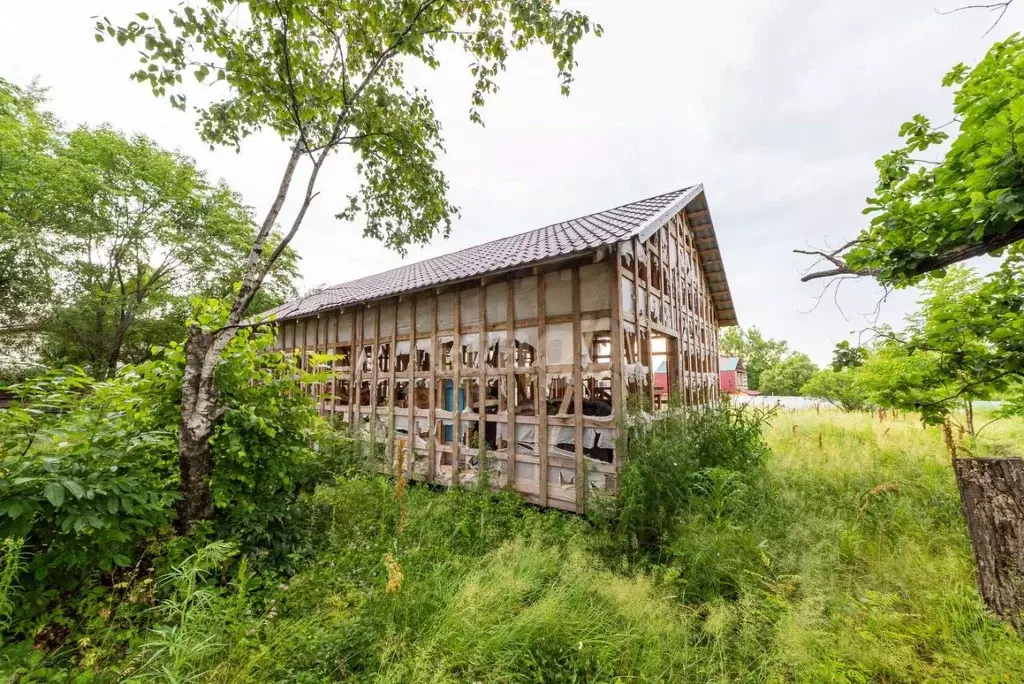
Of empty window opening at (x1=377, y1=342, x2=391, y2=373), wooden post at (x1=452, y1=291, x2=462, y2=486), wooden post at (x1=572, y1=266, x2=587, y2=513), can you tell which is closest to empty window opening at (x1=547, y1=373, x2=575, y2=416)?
wooden post at (x1=572, y1=266, x2=587, y2=513)

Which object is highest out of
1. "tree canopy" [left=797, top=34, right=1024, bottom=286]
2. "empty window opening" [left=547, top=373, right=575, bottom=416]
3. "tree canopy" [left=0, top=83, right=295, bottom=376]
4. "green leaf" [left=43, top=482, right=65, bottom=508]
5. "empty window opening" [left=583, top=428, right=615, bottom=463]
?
"tree canopy" [left=0, top=83, right=295, bottom=376]

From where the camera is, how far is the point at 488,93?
443cm

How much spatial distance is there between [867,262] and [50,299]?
26392 mm

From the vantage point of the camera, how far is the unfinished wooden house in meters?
5.56

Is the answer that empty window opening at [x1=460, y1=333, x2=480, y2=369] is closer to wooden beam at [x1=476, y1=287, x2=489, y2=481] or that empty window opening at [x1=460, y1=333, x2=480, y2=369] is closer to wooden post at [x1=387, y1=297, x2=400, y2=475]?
wooden beam at [x1=476, y1=287, x2=489, y2=481]

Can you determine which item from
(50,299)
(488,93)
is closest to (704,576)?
(488,93)

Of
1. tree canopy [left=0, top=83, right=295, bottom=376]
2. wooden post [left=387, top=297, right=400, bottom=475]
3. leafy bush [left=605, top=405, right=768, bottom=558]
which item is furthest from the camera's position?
tree canopy [left=0, top=83, right=295, bottom=376]

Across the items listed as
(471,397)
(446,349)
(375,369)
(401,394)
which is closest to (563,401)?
(471,397)

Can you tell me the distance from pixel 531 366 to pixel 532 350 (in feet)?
4.45

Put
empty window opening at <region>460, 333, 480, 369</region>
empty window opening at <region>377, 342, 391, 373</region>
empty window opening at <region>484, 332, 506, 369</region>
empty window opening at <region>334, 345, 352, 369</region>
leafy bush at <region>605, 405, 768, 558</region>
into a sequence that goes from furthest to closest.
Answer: empty window opening at <region>334, 345, 352, 369</region> < empty window opening at <region>377, 342, 391, 373</region> < empty window opening at <region>460, 333, 480, 369</region> < empty window opening at <region>484, 332, 506, 369</region> < leafy bush at <region>605, 405, 768, 558</region>

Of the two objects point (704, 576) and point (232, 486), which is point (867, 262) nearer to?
point (704, 576)

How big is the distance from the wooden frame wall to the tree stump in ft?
10.7

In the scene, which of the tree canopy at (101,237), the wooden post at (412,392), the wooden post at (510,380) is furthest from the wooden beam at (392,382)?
the tree canopy at (101,237)

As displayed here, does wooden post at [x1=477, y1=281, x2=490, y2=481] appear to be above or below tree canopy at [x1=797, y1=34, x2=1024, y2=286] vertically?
below
